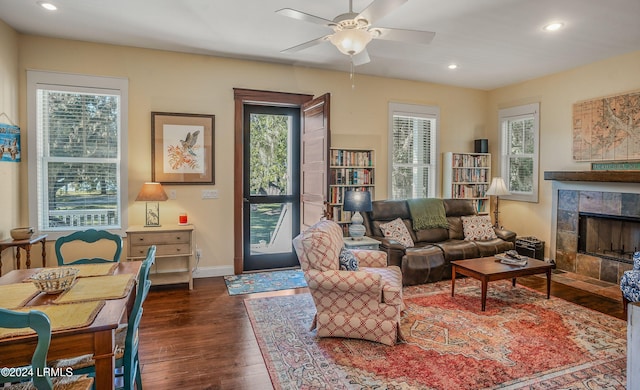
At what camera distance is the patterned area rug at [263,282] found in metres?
4.22

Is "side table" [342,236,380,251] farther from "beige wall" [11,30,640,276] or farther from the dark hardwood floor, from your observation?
"beige wall" [11,30,640,276]

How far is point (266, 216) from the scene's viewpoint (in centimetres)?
512

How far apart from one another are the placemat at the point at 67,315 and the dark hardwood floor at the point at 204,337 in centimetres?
92

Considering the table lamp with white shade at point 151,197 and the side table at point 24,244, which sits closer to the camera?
the side table at point 24,244

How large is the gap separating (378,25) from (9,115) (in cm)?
397

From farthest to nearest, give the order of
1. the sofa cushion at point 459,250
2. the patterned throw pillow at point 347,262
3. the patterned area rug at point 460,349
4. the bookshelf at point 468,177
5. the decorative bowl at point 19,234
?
the bookshelf at point 468,177, the sofa cushion at point 459,250, the decorative bowl at point 19,234, the patterned throw pillow at point 347,262, the patterned area rug at point 460,349

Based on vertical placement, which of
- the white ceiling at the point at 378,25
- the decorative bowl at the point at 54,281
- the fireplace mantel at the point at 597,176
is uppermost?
the white ceiling at the point at 378,25

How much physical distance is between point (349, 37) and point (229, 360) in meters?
2.55

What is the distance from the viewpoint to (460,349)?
2.76 meters

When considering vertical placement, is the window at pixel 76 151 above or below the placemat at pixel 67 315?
above

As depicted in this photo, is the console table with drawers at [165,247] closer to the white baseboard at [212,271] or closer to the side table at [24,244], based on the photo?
the white baseboard at [212,271]

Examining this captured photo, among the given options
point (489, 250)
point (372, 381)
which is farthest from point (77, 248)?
point (489, 250)

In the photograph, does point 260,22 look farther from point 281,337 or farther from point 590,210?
point 590,210

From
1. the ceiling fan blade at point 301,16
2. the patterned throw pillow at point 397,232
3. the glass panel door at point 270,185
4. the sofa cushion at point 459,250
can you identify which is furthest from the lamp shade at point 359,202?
the ceiling fan blade at point 301,16
